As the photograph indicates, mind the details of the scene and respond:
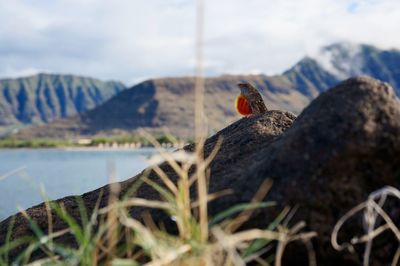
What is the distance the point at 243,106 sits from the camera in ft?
22.0

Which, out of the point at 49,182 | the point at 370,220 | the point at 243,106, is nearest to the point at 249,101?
the point at 243,106

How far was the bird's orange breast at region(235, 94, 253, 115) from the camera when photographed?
6.62 meters

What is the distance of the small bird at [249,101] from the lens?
6.51 metres

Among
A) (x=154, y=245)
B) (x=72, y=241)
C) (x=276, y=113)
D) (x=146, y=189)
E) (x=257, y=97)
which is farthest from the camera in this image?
(x=257, y=97)

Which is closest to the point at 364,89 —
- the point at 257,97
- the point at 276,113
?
the point at 276,113

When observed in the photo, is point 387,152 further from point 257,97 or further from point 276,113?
point 257,97

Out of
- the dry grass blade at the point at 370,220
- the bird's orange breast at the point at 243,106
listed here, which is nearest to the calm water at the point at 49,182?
the dry grass blade at the point at 370,220

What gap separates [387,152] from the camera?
3441 millimetres

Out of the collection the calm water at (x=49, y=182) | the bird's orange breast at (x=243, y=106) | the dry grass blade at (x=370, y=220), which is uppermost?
the bird's orange breast at (x=243, y=106)

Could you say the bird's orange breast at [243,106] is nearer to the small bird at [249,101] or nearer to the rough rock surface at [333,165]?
the small bird at [249,101]

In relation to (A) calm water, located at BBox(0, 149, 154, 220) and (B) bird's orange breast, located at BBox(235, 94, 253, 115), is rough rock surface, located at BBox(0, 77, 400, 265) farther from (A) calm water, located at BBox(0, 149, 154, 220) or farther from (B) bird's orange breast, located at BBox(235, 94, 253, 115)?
(B) bird's orange breast, located at BBox(235, 94, 253, 115)

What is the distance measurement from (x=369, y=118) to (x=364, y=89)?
0.97 feet

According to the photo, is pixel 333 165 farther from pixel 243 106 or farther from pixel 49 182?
pixel 49 182

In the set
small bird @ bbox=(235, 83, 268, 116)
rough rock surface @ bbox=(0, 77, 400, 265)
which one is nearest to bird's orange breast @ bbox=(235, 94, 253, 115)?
small bird @ bbox=(235, 83, 268, 116)
